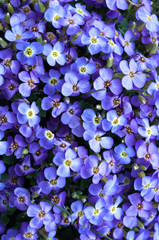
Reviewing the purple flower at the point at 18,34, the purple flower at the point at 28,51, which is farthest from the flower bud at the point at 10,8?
the purple flower at the point at 28,51

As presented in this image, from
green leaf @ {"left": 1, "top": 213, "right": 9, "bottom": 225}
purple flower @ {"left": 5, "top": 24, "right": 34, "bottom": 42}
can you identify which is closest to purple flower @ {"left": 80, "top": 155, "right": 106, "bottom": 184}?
green leaf @ {"left": 1, "top": 213, "right": 9, "bottom": 225}

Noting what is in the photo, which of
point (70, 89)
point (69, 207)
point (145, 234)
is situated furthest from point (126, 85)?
point (145, 234)

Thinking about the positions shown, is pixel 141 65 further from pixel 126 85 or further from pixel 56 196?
pixel 56 196

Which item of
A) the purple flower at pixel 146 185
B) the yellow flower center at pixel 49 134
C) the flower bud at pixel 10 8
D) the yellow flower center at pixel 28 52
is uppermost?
the flower bud at pixel 10 8

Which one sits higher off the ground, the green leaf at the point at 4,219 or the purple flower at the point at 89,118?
the purple flower at the point at 89,118

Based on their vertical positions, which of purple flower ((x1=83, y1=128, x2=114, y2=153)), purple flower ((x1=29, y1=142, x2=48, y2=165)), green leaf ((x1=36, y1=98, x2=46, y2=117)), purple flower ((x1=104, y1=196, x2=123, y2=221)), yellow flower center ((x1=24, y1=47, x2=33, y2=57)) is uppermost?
yellow flower center ((x1=24, y1=47, x2=33, y2=57))

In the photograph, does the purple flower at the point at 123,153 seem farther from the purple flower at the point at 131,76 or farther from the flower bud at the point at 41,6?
the flower bud at the point at 41,6

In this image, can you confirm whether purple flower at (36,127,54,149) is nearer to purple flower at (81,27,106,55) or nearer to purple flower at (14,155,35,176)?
purple flower at (14,155,35,176)

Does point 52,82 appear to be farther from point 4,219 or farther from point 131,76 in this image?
point 4,219
